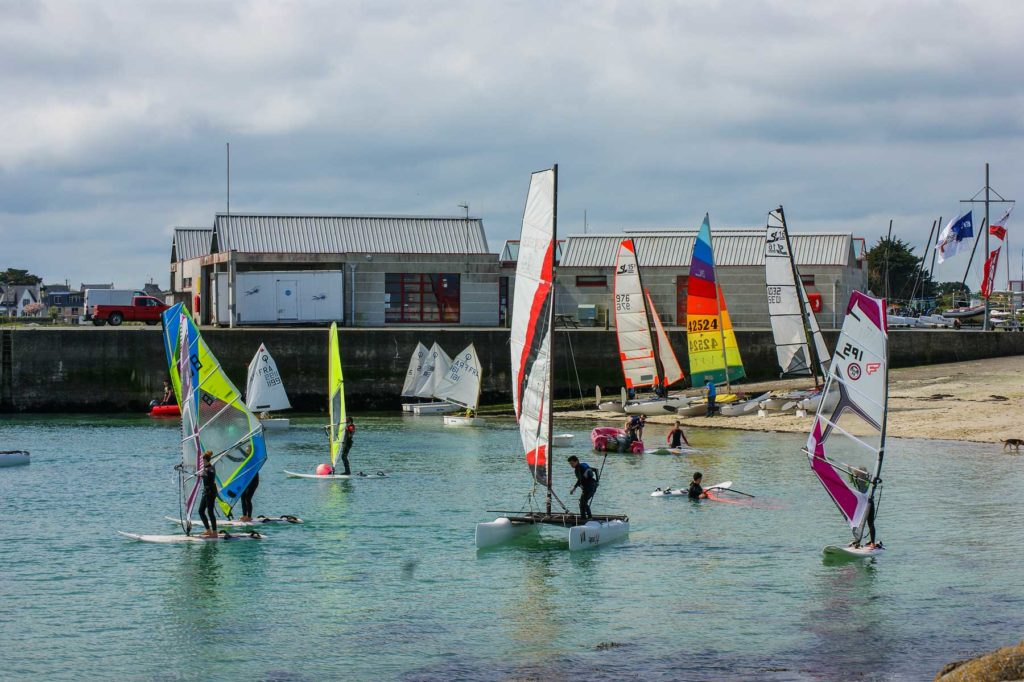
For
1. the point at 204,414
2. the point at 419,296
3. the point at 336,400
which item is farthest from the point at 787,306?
the point at 204,414

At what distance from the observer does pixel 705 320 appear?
58.2m

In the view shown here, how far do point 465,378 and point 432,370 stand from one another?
2.64m

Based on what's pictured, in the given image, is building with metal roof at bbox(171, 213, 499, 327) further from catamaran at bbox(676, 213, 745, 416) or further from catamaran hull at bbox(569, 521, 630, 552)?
catamaran hull at bbox(569, 521, 630, 552)

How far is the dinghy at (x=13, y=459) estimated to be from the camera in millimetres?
43125

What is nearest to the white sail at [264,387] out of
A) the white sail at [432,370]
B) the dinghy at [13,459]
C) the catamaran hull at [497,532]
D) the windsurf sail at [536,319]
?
the white sail at [432,370]

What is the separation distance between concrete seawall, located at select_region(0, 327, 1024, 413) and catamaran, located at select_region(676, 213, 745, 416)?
8812 millimetres

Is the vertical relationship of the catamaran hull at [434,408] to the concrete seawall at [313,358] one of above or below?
below

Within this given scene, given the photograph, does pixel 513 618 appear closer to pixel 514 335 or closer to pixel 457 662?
pixel 457 662

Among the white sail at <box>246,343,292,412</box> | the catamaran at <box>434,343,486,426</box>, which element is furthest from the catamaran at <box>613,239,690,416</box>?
the white sail at <box>246,343,292,412</box>

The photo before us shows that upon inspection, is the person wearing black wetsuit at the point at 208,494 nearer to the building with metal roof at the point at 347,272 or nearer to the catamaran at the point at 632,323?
the catamaran at the point at 632,323

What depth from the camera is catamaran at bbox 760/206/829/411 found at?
54.6 metres

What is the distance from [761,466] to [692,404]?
16.8m

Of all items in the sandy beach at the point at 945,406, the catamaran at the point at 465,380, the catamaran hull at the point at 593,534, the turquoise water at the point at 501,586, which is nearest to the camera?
the turquoise water at the point at 501,586

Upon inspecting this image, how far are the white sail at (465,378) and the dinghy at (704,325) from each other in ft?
34.1
